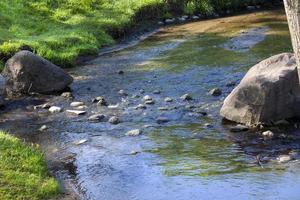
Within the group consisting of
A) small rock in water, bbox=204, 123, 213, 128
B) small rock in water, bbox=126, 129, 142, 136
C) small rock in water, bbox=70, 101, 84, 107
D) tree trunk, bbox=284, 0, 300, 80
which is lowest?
small rock in water, bbox=204, 123, 213, 128

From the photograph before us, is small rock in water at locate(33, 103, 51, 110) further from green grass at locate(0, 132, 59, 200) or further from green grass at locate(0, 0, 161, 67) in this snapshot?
green grass at locate(0, 0, 161, 67)

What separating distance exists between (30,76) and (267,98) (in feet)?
24.8

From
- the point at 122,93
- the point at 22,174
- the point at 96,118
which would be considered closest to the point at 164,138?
the point at 96,118

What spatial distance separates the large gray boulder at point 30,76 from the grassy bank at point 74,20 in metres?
2.76

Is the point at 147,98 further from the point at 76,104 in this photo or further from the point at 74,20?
the point at 74,20

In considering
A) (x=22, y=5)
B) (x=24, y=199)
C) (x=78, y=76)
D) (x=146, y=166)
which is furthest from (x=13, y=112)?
(x=22, y=5)

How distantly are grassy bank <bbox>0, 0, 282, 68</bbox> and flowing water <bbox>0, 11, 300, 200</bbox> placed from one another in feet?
5.44

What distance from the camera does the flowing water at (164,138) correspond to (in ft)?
31.2

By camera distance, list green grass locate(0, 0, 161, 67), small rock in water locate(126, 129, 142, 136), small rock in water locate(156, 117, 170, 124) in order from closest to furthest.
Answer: small rock in water locate(126, 129, 142, 136)
small rock in water locate(156, 117, 170, 124)
green grass locate(0, 0, 161, 67)

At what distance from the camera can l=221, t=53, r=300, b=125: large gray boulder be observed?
40.5ft

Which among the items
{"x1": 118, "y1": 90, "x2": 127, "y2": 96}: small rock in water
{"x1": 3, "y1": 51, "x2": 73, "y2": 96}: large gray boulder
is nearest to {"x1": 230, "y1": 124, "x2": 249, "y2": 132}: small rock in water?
{"x1": 118, "y1": 90, "x2": 127, "y2": 96}: small rock in water

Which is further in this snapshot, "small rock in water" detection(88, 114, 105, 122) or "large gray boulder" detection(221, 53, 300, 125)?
"small rock in water" detection(88, 114, 105, 122)

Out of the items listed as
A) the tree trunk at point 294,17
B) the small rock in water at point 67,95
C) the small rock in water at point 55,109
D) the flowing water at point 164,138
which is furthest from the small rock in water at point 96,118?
the tree trunk at point 294,17

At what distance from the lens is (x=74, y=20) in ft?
84.7
